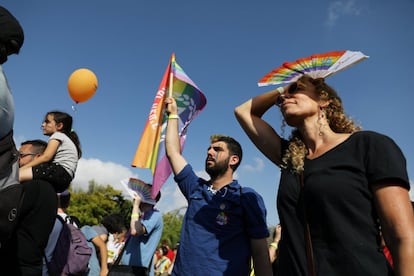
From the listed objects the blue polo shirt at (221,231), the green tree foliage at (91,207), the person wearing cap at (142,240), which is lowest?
the green tree foliage at (91,207)

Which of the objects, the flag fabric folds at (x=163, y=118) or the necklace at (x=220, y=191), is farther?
the flag fabric folds at (x=163, y=118)

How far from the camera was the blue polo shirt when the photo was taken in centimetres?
311

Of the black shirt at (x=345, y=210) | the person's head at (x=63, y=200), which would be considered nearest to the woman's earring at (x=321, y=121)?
the black shirt at (x=345, y=210)

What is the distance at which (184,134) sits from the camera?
170 inches

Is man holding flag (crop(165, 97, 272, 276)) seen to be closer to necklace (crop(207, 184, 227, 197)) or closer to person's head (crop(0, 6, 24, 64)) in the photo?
necklace (crop(207, 184, 227, 197))

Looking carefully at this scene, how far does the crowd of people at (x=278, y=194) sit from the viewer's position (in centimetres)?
179

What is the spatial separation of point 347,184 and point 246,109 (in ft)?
4.03

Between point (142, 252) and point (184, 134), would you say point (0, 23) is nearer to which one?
point (184, 134)

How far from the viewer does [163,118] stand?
14.2 ft

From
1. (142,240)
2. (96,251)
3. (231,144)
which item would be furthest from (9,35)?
(96,251)

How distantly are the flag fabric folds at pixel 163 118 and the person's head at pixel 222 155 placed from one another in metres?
0.38

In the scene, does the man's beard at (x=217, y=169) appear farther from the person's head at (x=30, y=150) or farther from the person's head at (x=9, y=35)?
the person's head at (x=9, y=35)

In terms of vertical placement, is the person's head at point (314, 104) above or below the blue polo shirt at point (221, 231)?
above

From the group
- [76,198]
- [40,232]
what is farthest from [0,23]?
[76,198]
